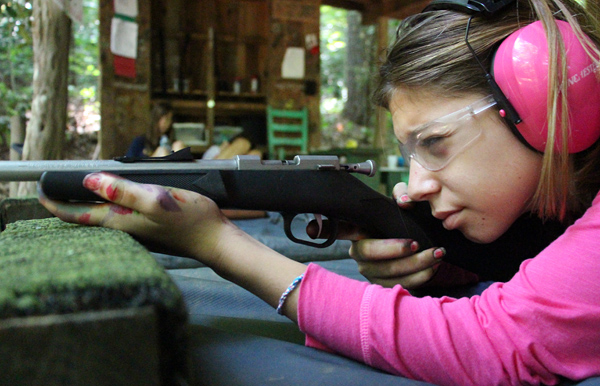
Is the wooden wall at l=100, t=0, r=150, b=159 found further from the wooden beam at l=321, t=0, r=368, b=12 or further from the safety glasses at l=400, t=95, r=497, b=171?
the safety glasses at l=400, t=95, r=497, b=171

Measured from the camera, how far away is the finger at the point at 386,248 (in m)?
1.29

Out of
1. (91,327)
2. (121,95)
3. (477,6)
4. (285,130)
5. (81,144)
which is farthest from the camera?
(81,144)

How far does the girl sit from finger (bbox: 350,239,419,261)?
136 millimetres

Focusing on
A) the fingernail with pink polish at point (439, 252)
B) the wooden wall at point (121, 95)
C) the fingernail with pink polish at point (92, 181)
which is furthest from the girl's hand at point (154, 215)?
the wooden wall at point (121, 95)

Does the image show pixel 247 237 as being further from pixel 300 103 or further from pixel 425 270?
pixel 300 103

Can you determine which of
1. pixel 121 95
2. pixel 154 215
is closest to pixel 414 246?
pixel 154 215

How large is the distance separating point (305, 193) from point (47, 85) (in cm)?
266

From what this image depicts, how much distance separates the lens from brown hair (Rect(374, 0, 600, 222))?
0.92 metres

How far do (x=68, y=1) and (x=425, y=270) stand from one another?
8.72 feet

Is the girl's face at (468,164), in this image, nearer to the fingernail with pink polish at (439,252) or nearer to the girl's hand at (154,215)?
the fingernail with pink polish at (439,252)

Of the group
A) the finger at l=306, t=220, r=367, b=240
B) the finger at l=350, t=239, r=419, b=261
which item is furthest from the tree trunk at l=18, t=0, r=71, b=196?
the finger at l=350, t=239, r=419, b=261

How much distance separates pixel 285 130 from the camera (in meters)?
6.60

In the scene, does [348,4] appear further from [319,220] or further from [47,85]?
[319,220]

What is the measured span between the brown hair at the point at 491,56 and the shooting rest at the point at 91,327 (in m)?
0.84
